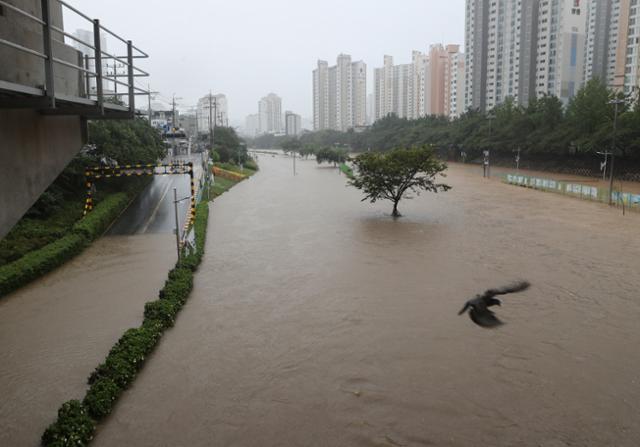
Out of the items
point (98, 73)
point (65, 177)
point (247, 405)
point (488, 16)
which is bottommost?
point (247, 405)

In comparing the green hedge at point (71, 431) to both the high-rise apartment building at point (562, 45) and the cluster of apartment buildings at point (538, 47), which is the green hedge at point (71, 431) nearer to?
the cluster of apartment buildings at point (538, 47)

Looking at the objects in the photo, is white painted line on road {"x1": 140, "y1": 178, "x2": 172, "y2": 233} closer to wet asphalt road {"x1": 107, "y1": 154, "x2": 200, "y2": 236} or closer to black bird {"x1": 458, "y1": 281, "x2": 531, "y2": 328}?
wet asphalt road {"x1": 107, "y1": 154, "x2": 200, "y2": 236}

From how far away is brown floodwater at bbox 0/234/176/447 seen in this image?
6.64 metres

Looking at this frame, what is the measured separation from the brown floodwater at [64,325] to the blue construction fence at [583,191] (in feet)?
58.6

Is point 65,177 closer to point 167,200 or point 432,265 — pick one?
point 167,200

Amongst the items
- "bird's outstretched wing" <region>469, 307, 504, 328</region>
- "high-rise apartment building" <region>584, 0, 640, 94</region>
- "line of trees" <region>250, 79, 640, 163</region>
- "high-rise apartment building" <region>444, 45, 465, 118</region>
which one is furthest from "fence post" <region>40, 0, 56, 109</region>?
"high-rise apartment building" <region>444, 45, 465, 118</region>

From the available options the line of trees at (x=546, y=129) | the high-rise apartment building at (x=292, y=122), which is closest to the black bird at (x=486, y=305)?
the line of trees at (x=546, y=129)

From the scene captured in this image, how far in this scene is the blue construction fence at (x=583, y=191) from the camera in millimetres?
22000

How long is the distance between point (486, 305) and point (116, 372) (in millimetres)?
5132

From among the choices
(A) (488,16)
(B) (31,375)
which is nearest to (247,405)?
(B) (31,375)

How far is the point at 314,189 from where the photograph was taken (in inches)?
1351

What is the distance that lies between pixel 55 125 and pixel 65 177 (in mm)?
16553

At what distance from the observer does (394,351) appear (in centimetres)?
809

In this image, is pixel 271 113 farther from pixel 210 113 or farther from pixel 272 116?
pixel 210 113
